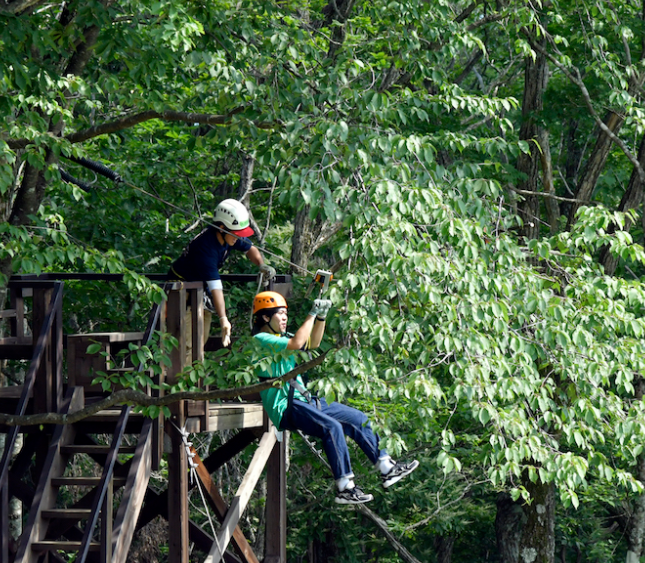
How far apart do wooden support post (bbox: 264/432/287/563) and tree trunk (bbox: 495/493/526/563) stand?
18.3 feet

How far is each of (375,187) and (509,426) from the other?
200cm

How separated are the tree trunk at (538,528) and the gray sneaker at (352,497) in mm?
7451

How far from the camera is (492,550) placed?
70.3 feet

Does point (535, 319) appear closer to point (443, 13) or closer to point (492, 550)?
point (443, 13)

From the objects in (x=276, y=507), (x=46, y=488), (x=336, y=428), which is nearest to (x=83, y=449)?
(x=46, y=488)

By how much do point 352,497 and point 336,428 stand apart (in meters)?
0.51

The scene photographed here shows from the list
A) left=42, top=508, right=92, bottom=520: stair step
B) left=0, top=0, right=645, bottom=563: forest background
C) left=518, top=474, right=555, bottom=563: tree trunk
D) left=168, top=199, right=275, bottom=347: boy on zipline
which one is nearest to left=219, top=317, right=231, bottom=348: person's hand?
left=168, top=199, right=275, bottom=347: boy on zipline

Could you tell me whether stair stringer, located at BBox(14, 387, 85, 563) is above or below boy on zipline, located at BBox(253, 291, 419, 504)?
below

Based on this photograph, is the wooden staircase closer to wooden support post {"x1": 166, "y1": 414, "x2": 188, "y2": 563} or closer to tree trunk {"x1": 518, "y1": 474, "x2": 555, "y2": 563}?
wooden support post {"x1": 166, "y1": 414, "x2": 188, "y2": 563}

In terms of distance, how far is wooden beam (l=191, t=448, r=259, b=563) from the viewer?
8133mm

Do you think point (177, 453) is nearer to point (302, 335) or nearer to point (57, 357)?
point (57, 357)

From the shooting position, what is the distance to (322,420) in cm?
647

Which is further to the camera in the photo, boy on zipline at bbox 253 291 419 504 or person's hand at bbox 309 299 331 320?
boy on zipline at bbox 253 291 419 504

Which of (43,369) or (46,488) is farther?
(43,369)
